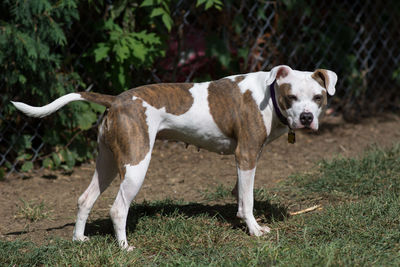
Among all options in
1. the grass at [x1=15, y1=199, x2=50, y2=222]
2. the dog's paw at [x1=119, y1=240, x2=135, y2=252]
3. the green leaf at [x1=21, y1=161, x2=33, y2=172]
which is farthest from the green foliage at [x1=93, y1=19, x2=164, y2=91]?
the dog's paw at [x1=119, y1=240, x2=135, y2=252]

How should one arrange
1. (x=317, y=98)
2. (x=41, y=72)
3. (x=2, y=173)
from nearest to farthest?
(x=317, y=98) → (x=41, y=72) → (x=2, y=173)

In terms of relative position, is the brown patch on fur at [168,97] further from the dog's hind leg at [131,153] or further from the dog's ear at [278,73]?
the dog's ear at [278,73]

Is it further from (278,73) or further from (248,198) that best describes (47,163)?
(278,73)

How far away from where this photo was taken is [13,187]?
491 centimetres

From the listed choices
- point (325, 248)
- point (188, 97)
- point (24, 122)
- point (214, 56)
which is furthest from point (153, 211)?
point (214, 56)

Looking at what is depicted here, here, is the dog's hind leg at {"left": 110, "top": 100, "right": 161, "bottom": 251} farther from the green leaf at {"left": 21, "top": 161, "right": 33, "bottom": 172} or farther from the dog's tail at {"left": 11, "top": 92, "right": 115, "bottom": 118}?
the green leaf at {"left": 21, "top": 161, "right": 33, "bottom": 172}

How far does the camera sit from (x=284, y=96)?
136 inches

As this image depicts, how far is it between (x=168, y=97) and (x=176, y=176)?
6.01 feet

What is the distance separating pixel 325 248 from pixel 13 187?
10.2 feet

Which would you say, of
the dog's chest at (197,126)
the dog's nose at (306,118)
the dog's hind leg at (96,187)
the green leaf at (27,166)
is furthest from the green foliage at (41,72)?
the dog's nose at (306,118)

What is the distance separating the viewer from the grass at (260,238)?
3100 millimetres

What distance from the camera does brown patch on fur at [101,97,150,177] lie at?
3330 mm

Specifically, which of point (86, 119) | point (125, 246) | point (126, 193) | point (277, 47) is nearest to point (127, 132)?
point (126, 193)

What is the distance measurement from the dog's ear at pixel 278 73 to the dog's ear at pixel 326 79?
185 mm
